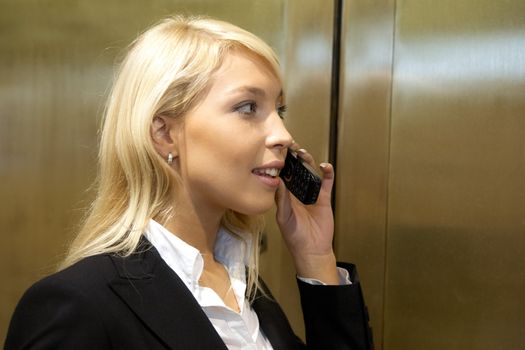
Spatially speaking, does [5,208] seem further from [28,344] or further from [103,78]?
[28,344]

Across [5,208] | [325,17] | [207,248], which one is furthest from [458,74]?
[5,208]

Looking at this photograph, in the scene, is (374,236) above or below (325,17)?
below

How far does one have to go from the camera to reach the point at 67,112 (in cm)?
138

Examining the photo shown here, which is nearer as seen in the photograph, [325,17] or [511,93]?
[511,93]

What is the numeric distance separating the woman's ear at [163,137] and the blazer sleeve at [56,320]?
242 millimetres

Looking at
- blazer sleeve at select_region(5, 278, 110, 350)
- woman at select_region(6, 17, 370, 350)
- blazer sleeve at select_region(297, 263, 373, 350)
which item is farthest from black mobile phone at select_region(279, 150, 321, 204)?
blazer sleeve at select_region(5, 278, 110, 350)

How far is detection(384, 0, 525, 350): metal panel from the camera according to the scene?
98cm

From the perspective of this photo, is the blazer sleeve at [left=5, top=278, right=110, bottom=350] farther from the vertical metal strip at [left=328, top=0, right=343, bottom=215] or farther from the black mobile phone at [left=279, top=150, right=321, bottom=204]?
the vertical metal strip at [left=328, top=0, right=343, bottom=215]

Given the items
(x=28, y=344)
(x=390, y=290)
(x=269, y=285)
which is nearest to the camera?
(x=28, y=344)

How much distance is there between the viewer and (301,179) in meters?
0.93

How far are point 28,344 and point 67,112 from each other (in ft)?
2.68

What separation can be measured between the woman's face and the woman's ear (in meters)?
0.01

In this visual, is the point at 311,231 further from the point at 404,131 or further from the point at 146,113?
the point at 146,113

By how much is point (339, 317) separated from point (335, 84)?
1.52 ft
